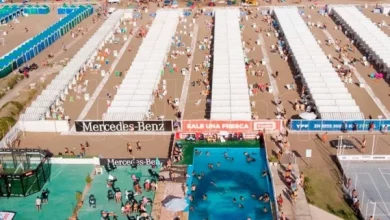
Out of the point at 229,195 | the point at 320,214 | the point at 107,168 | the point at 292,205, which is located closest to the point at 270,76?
the point at 229,195

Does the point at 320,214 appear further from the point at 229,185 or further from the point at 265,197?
the point at 229,185

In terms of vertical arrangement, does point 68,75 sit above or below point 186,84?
above

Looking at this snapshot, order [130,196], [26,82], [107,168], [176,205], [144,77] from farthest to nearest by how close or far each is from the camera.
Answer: [26,82] → [144,77] → [107,168] → [130,196] → [176,205]

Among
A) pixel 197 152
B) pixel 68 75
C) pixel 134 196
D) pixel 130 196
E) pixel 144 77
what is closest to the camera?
pixel 130 196

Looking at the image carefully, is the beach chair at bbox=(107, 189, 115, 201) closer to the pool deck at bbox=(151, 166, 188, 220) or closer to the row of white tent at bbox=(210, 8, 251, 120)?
the pool deck at bbox=(151, 166, 188, 220)

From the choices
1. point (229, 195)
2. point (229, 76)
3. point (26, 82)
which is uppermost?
point (229, 76)

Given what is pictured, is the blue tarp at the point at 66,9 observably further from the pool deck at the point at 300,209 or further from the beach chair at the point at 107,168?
the pool deck at the point at 300,209

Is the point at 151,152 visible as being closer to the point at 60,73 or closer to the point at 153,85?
the point at 153,85
